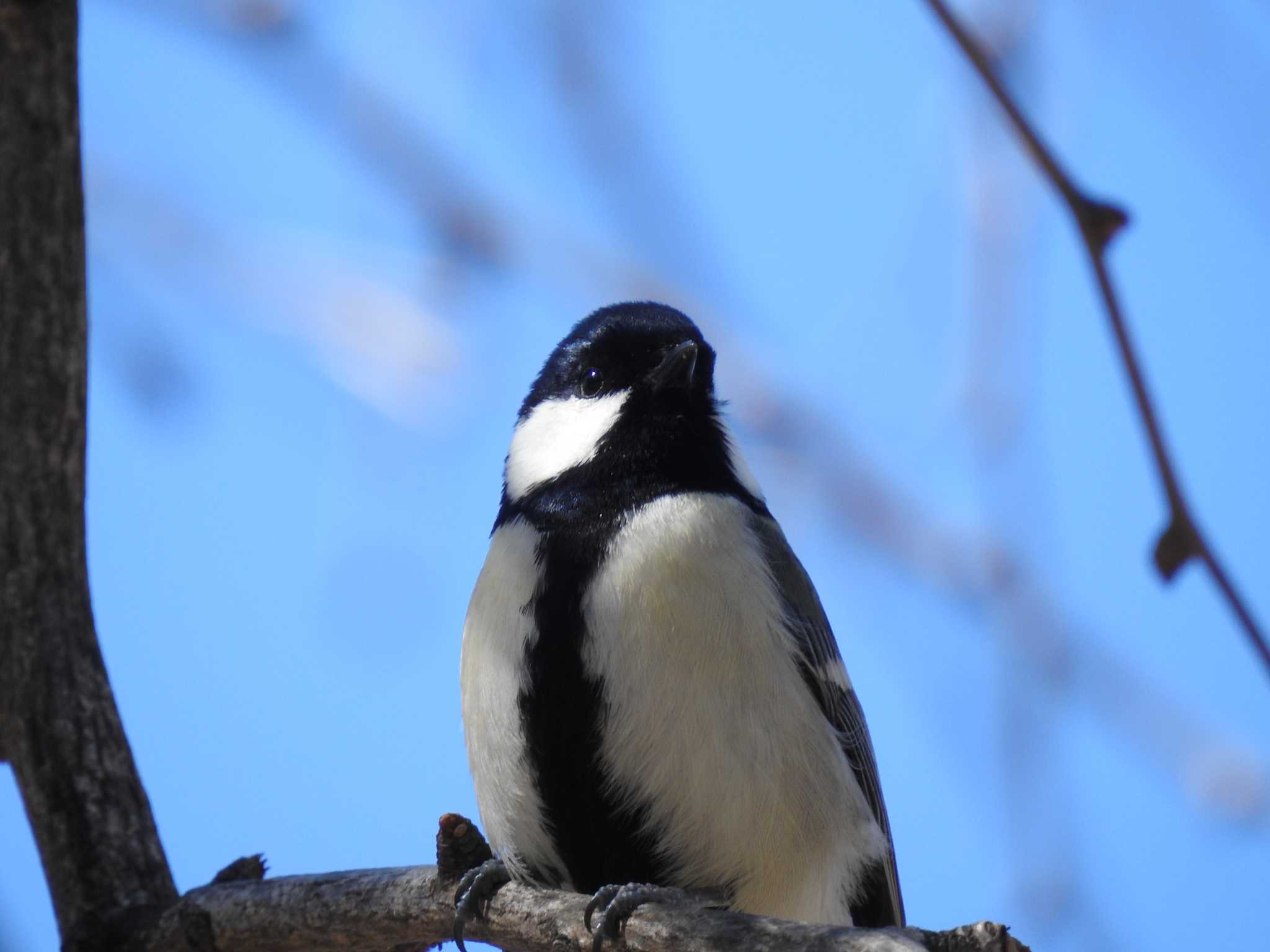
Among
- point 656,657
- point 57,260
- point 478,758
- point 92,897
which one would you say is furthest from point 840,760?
point 57,260

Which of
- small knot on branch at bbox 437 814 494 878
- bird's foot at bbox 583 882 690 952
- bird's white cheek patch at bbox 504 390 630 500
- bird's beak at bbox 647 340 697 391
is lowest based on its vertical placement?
bird's foot at bbox 583 882 690 952

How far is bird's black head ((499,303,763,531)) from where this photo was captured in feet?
9.54

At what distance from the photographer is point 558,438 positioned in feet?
10.2

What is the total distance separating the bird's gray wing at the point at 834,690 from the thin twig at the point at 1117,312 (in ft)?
6.58

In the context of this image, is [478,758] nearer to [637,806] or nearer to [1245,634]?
[637,806]

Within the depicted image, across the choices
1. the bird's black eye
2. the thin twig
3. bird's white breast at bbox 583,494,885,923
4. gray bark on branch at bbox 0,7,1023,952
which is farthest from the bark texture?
the thin twig

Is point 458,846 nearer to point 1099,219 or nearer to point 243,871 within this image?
point 243,871

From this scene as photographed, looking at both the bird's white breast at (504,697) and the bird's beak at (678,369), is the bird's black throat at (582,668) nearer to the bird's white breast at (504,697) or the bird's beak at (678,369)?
the bird's white breast at (504,697)

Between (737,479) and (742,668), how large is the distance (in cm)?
60

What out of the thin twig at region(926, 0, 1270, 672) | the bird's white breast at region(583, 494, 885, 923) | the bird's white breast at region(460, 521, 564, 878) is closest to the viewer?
the thin twig at region(926, 0, 1270, 672)

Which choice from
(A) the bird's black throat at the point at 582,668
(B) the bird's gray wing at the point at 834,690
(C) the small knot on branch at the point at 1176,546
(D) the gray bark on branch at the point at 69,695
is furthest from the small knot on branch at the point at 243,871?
(C) the small knot on branch at the point at 1176,546

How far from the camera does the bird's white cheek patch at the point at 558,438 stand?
3018 millimetres

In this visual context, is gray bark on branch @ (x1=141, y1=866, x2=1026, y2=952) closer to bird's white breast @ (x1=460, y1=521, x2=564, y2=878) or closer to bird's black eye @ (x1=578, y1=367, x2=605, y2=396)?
bird's white breast @ (x1=460, y1=521, x2=564, y2=878)

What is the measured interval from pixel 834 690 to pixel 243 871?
133cm
